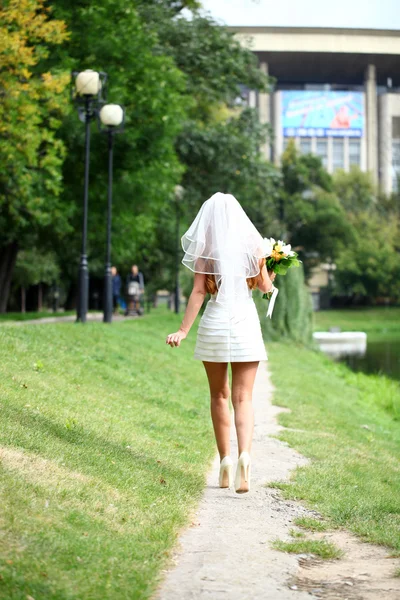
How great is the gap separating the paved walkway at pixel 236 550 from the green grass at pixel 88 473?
0.13 metres

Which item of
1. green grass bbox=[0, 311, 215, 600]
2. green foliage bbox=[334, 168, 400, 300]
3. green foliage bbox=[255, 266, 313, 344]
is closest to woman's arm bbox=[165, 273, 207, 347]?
green grass bbox=[0, 311, 215, 600]

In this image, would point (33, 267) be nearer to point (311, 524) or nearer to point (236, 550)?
point (311, 524)

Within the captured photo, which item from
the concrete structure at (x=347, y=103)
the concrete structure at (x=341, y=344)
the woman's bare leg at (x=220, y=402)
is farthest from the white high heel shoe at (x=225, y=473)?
the concrete structure at (x=347, y=103)

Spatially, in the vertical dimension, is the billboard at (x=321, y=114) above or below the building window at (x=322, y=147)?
above

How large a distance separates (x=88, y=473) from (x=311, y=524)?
1.50 meters

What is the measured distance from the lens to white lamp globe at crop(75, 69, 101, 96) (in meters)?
20.8

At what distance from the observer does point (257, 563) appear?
17.9 feet

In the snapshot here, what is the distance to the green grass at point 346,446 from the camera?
276 inches

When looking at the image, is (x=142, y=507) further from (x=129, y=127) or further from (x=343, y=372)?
(x=129, y=127)

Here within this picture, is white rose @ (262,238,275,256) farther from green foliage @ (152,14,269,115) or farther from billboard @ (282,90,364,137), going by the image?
billboard @ (282,90,364,137)

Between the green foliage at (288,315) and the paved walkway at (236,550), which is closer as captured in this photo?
the paved walkway at (236,550)

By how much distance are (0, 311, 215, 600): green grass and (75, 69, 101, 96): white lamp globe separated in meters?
8.64

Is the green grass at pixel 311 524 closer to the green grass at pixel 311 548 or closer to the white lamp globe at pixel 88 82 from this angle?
the green grass at pixel 311 548

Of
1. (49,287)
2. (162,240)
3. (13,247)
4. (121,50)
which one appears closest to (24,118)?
(121,50)
